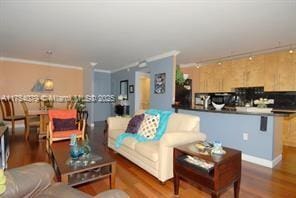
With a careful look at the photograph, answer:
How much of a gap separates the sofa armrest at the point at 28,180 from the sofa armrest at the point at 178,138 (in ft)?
4.21

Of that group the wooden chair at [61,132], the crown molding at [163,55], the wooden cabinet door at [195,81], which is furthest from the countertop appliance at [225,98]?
the wooden chair at [61,132]

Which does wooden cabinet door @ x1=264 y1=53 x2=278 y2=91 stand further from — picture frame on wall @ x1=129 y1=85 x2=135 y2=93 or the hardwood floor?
picture frame on wall @ x1=129 y1=85 x2=135 y2=93

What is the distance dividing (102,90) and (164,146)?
631 centimetres

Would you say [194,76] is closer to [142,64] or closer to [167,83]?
[142,64]

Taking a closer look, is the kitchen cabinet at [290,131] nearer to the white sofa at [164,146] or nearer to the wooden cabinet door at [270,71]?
the wooden cabinet door at [270,71]

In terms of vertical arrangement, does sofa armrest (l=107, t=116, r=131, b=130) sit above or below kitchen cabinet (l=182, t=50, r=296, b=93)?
below

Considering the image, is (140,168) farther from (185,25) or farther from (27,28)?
(27,28)

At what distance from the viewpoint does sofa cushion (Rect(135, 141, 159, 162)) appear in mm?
2341

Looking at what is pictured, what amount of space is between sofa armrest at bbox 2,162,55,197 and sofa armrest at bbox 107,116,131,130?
7.20 feet

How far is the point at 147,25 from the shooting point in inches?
114

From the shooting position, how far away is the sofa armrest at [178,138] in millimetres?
2216

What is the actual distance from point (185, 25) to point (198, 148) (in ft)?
6.53

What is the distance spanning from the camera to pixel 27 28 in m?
3.15

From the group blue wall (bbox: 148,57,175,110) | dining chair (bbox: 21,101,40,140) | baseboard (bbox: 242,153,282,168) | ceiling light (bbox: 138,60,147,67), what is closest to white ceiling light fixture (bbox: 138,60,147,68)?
ceiling light (bbox: 138,60,147,67)
